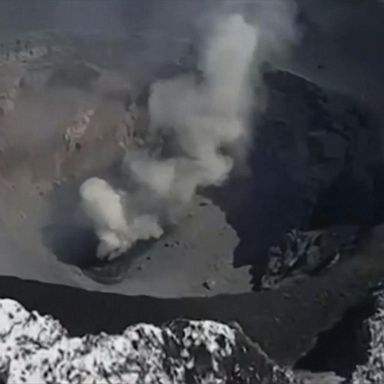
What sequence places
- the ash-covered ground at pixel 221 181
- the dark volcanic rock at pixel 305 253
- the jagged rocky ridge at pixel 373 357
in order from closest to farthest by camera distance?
the jagged rocky ridge at pixel 373 357 < the ash-covered ground at pixel 221 181 < the dark volcanic rock at pixel 305 253

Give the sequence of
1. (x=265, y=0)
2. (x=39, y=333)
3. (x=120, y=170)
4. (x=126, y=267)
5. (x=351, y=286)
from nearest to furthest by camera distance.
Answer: (x=39, y=333), (x=351, y=286), (x=126, y=267), (x=120, y=170), (x=265, y=0)

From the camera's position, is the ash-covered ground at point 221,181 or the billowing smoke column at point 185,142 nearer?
the ash-covered ground at point 221,181

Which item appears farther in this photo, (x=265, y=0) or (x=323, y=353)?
(x=265, y=0)

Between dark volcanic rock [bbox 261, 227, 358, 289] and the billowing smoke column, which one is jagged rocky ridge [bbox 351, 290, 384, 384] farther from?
the billowing smoke column

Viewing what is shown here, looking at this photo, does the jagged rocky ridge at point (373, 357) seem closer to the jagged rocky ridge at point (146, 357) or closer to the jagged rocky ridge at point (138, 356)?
the jagged rocky ridge at point (146, 357)

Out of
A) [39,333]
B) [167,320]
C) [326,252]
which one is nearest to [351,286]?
[326,252]

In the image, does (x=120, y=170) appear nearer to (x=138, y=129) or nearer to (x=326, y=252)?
(x=138, y=129)

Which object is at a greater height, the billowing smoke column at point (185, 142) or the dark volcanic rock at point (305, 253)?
the billowing smoke column at point (185, 142)

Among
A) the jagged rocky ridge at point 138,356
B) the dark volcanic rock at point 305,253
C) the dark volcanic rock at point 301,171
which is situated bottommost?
the jagged rocky ridge at point 138,356

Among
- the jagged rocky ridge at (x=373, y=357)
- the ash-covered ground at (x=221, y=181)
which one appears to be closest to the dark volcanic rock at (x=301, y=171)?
the ash-covered ground at (x=221, y=181)
